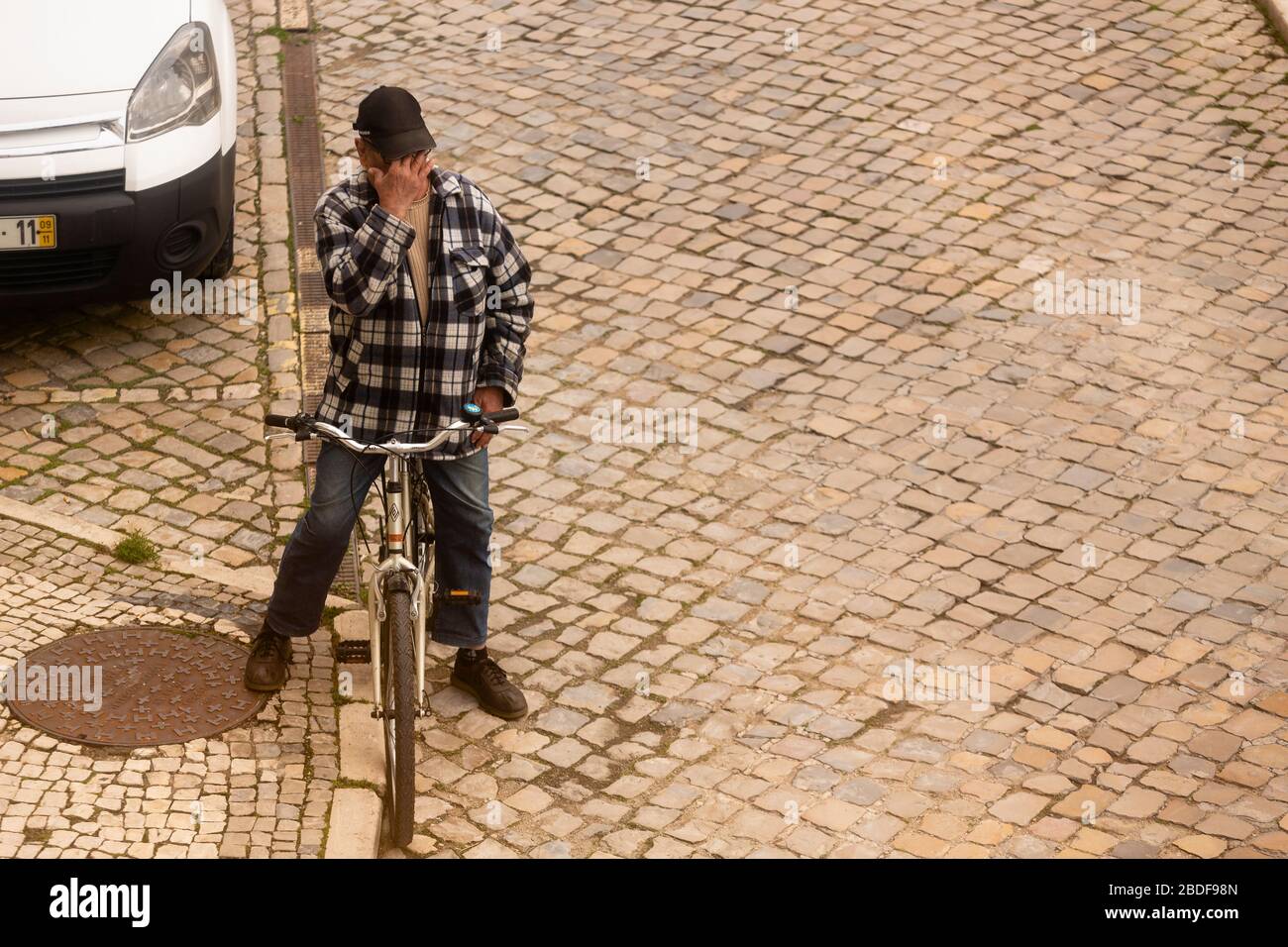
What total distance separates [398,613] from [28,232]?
314 centimetres

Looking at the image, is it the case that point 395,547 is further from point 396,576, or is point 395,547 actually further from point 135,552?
point 135,552

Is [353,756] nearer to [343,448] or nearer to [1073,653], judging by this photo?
[343,448]

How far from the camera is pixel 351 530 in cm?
554

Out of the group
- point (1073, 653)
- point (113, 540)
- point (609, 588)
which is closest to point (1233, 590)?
point (1073, 653)

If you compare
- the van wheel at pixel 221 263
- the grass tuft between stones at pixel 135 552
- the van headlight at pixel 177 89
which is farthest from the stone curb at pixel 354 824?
the van wheel at pixel 221 263

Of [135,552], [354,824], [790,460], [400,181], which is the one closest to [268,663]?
[354,824]

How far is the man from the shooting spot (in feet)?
16.7

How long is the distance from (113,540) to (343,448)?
172 cm

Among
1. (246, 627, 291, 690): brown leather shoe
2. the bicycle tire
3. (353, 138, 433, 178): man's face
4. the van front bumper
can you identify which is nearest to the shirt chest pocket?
(353, 138, 433, 178): man's face

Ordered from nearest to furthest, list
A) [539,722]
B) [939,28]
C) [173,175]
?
[539,722] → [173,175] → [939,28]

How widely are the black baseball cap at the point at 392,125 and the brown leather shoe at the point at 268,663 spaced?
1.83 meters

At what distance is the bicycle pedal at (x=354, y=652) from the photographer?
19.1 ft
